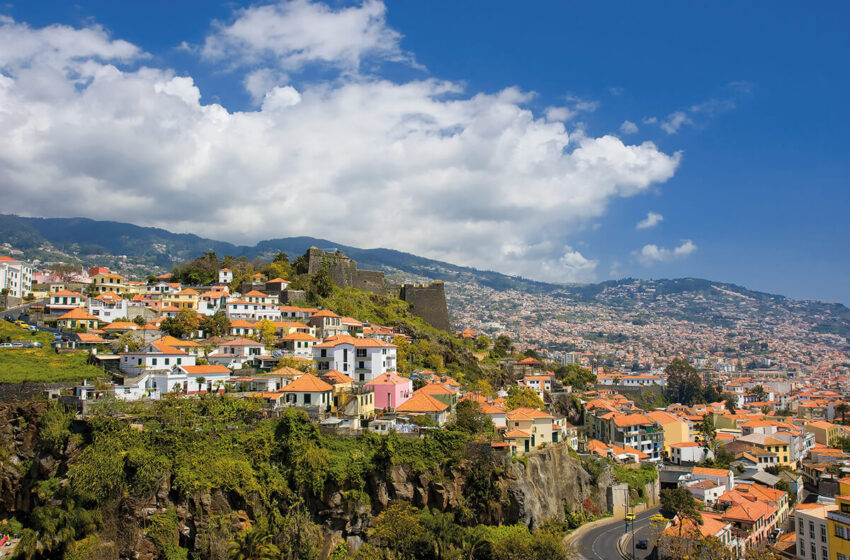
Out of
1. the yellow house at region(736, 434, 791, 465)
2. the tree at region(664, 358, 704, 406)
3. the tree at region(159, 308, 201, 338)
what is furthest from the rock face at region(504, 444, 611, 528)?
the tree at region(664, 358, 704, 406)

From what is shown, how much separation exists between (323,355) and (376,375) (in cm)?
386

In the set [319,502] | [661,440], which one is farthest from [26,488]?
[661,440]

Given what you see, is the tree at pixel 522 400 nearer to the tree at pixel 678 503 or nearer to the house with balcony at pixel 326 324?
the tree at pixel 678 503

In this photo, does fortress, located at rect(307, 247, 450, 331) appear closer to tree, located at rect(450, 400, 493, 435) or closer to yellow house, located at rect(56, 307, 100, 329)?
yellow house, located at rect(56, 307, 100, 329)

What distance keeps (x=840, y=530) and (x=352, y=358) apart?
28.4 m

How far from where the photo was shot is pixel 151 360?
36.2 meters

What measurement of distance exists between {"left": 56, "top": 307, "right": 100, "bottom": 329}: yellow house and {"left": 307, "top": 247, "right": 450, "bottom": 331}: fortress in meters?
25.2

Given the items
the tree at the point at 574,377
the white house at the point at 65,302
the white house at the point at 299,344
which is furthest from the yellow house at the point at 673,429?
the white house at the point at 65,302

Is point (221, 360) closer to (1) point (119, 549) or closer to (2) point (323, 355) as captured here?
(2) point (323, 355)

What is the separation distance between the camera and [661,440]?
56250 millimetres

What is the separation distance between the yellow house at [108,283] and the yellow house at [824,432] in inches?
2867

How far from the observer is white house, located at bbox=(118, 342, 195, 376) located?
117ft

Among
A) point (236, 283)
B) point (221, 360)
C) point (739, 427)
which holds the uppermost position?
point (236, 283)

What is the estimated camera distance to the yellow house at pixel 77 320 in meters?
44.3
